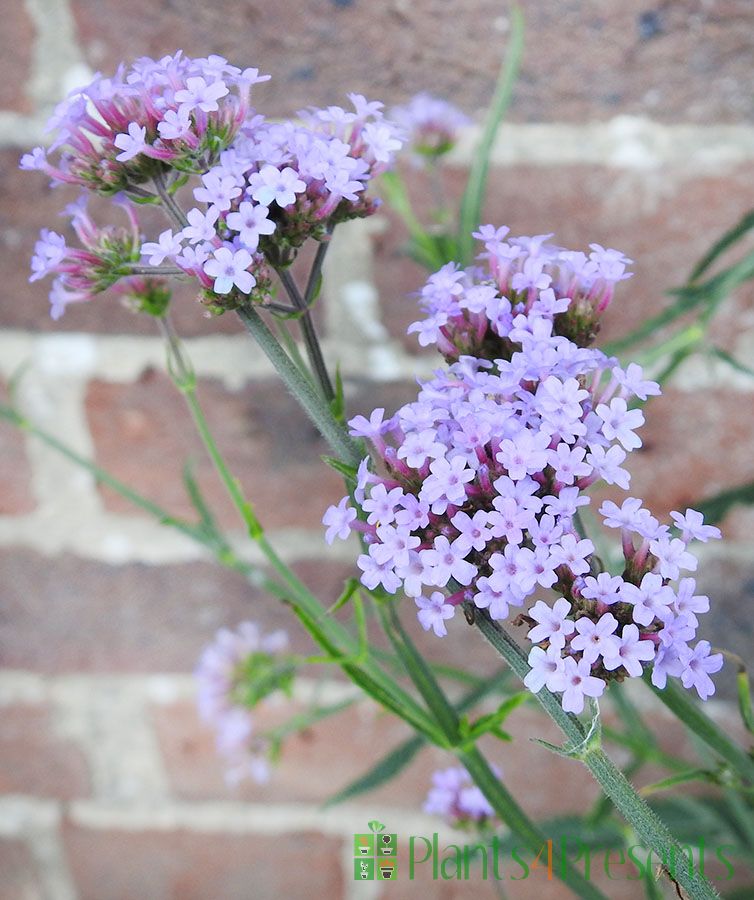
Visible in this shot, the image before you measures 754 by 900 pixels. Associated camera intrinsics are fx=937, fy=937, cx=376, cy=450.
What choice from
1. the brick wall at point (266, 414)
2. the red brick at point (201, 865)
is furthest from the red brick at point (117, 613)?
the red brick at point (201, 865)

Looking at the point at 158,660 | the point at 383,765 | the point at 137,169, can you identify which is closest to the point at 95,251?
the point at 137,169

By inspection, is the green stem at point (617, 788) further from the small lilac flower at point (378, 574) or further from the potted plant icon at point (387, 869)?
the potted plant icon at point (387, 869)

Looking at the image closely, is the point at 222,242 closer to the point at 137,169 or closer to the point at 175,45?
the point at 137,169

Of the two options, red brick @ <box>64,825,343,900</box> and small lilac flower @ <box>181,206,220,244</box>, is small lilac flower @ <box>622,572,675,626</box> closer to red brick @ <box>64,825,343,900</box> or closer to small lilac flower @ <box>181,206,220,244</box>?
small lilac flower @ <box>181,206,220,244</box>

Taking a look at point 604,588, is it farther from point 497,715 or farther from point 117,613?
point 117,613

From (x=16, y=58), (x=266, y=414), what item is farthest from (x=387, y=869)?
(x=16, y=58)
